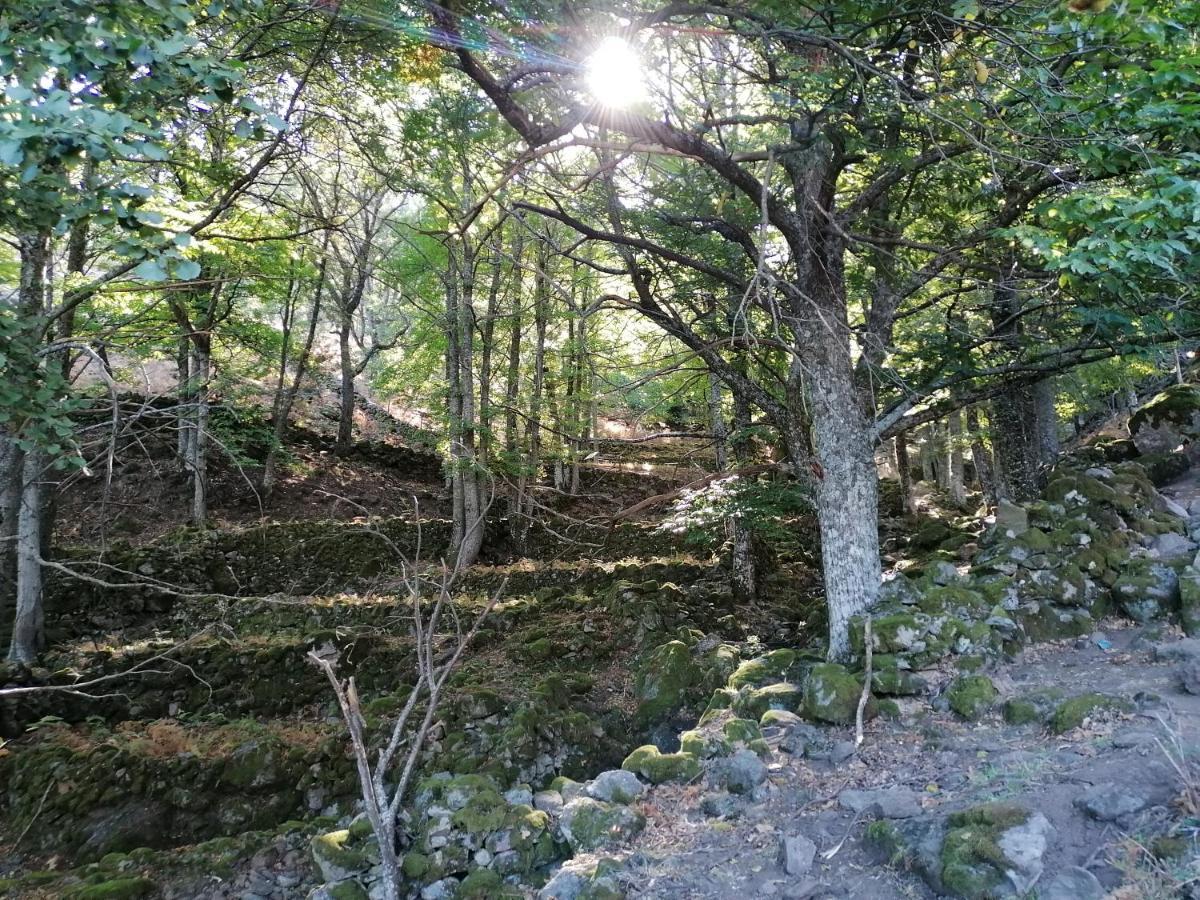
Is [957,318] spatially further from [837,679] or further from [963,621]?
[837,679]

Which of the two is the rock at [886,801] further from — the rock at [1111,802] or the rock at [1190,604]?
the rock at [1190,604]

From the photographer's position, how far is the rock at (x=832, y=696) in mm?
4711

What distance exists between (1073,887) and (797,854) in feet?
4.06

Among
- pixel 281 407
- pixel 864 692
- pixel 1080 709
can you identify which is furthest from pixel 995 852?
pixel 281 407

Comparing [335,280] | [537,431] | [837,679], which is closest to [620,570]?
[537,431]

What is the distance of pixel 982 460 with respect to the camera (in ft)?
40.6

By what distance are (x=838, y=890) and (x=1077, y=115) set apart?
176 inches

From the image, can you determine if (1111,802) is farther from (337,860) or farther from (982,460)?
(982,460)

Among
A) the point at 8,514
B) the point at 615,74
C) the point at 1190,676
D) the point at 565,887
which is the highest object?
the point at 615,74

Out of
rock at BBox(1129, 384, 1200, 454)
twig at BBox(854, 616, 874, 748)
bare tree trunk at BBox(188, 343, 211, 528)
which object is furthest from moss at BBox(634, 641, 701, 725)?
bare tree trunk at BBox(188, 343, 211, 528)

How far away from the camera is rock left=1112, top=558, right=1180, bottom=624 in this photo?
5.14 meters

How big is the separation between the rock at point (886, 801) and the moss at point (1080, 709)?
1.02m

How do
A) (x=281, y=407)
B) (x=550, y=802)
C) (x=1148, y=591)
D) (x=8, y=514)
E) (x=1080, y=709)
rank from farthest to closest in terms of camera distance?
(x=281, y=407), (x=8, y=514), (x=1148, y=591), (x=550, y=802), (x=1080, y=709)

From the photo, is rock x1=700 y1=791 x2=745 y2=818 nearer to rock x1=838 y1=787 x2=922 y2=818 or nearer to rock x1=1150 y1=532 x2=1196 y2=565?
rock x1=838 y1=787 x2=922 y2=818
